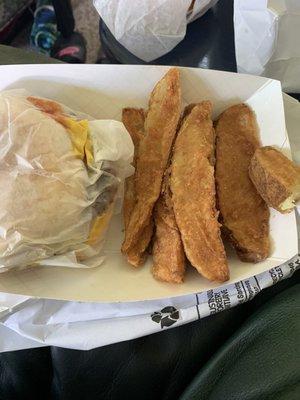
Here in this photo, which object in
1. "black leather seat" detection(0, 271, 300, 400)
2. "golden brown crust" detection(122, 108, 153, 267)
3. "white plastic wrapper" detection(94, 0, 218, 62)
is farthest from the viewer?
"white plastic wrapper" detection(94, 0, 218, 62)

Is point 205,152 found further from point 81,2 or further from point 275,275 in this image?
point 81,2

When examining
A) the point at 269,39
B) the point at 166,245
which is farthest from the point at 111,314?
the point at 269,39

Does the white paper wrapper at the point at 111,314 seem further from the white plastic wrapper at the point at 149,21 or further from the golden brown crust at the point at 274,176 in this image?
the white plastic wrapper at the point at 149,21

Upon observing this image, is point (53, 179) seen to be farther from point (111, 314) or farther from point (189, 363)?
point (189, 363)

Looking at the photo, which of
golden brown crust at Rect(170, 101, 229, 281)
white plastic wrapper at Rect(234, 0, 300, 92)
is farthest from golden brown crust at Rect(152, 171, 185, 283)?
white plastic wrapper at Rect(234, 0, 300, 92)

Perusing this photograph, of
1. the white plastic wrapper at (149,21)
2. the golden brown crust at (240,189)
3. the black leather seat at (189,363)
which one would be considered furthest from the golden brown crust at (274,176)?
the white plastic wrapper at (149,21)

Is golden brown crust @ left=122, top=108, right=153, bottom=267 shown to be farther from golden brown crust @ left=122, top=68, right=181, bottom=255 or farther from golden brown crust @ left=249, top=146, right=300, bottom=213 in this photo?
golden brown crust @ left=249, top=146, right=300, bottom=213

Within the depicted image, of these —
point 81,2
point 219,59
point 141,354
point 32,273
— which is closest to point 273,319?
point 141,354
